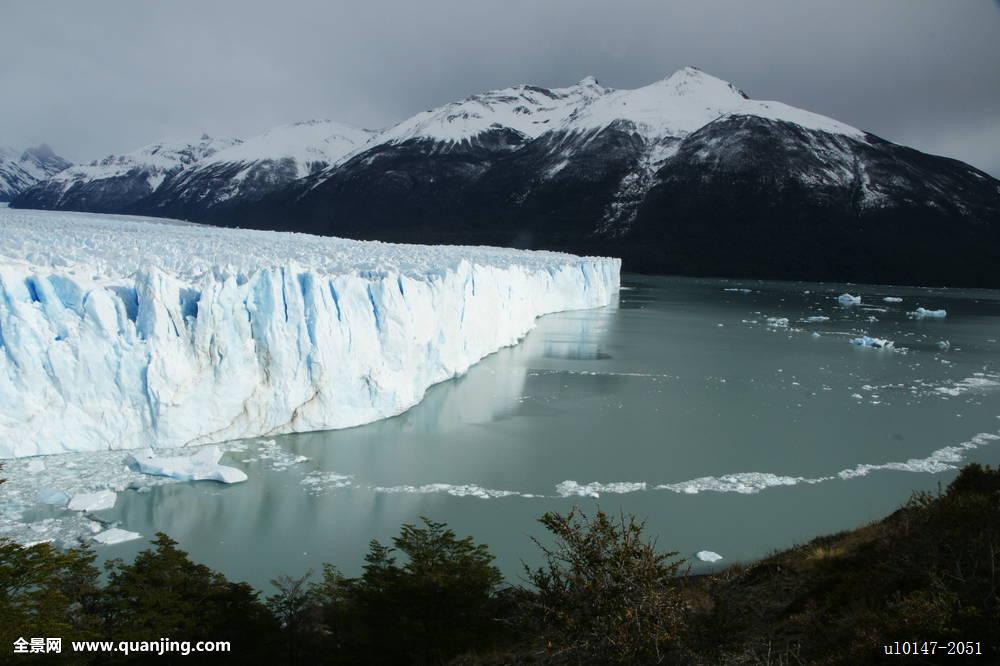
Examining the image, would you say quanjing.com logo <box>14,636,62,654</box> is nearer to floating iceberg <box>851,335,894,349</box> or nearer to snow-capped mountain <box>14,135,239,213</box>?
floating iceberg <box>851,335,894,349</box>

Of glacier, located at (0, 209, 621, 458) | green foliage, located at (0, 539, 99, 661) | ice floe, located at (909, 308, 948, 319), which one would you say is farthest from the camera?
ice floe, located at (909, 308, 948, 319)

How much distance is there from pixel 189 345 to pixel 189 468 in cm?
196

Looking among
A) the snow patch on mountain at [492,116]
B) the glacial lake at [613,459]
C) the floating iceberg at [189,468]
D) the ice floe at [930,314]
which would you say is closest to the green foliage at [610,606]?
the glacial lake at [613,459]

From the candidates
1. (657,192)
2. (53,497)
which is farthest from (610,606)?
(657,192)

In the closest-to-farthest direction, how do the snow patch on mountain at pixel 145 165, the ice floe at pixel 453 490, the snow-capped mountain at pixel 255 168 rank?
1. the ice floe at pixel 453 490
2. the snow-capped mountain at pixel 255 168
3. the snow patch on mountain at pixel 145 165

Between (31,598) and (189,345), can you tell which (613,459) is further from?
(31,598)

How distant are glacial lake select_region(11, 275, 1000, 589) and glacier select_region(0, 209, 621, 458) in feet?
2.05

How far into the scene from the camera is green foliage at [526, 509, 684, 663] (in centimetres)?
284

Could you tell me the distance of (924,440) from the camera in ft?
31.4

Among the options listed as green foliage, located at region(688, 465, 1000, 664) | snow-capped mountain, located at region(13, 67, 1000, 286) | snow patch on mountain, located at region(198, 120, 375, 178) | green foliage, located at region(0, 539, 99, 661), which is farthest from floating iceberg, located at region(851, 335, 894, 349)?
snow patch on mountain, located at region(198, 120, 375, 178)

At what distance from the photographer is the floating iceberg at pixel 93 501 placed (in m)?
6.41

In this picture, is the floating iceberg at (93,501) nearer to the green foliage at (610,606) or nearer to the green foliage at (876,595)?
the green foliage at (610,606)

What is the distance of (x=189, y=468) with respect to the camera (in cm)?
745

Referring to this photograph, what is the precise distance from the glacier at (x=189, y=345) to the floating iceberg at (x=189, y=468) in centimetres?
77
